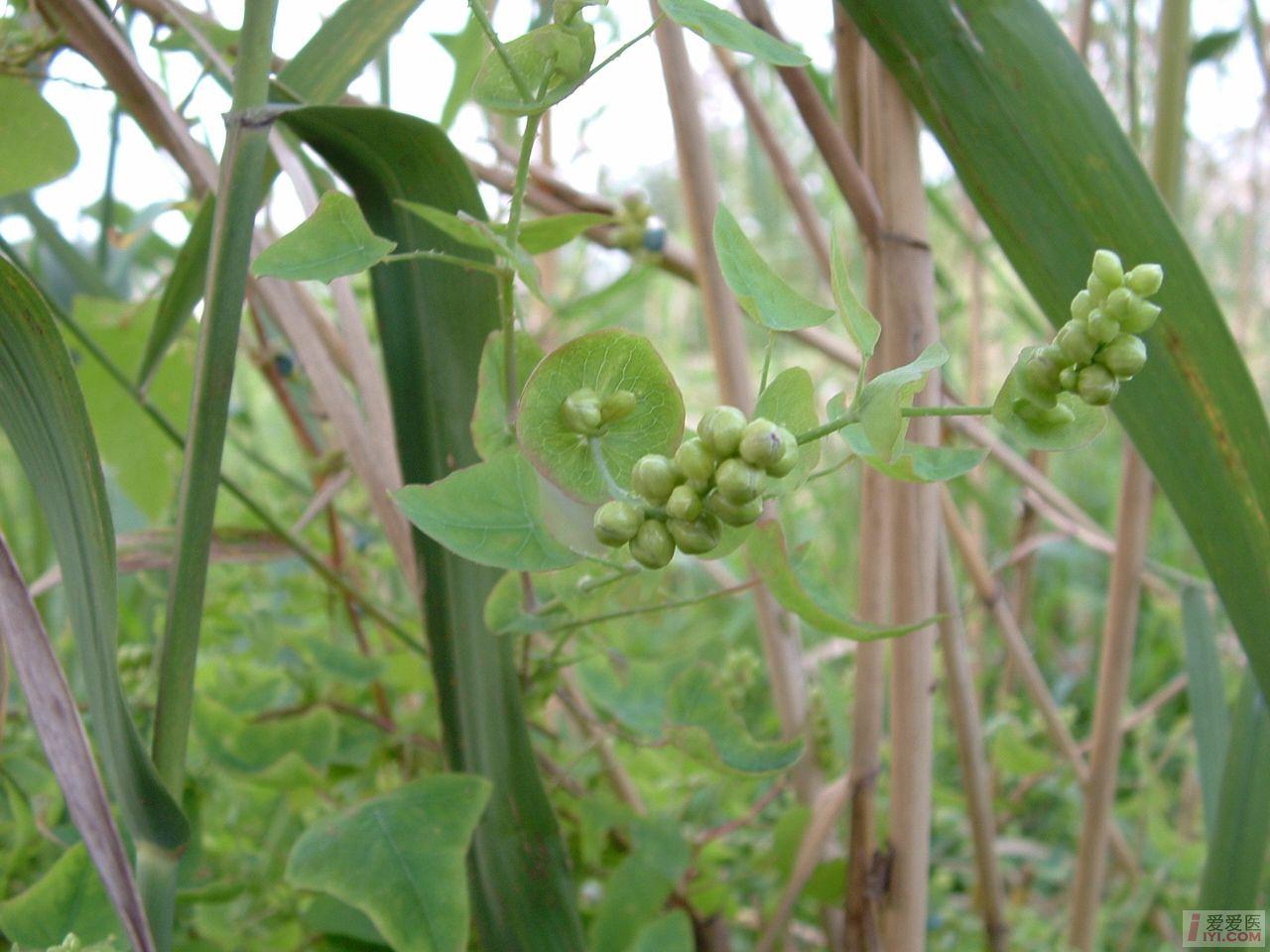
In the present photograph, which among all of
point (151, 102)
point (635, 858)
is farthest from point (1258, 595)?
point (151, 102)

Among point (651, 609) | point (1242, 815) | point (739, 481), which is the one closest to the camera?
point (739, 481)

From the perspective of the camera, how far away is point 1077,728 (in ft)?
4.29

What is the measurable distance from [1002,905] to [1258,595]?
0.96 feet

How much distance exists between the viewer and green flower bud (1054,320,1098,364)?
21 cm

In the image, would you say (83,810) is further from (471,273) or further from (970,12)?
(970,12)

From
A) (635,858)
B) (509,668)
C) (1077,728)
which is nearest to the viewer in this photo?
(509,668)

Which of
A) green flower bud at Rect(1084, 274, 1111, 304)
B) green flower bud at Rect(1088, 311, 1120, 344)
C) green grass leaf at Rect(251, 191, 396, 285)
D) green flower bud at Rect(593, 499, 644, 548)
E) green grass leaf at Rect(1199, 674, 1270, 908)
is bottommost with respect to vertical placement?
green grass leaf at Rect(1199, 674, 1270, 908)

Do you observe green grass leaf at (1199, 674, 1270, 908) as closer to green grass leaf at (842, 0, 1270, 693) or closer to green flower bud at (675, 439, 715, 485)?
green grass leaf at (842, 0, 1270, 693)

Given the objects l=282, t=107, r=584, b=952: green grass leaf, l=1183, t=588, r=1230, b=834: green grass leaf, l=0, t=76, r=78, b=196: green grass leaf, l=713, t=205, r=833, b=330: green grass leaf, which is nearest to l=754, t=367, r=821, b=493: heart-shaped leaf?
l=713, t=205, r=833, b=330: green grass leaf

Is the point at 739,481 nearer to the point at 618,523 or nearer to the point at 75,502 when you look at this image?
the point at 618,523

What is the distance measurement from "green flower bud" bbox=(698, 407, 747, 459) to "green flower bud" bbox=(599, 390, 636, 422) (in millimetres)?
31

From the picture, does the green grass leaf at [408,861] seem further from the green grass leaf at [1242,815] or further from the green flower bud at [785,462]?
the green grass leaf at [1242,815]

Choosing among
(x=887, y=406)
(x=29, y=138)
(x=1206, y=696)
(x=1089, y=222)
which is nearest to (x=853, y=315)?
(x=887, y=406)

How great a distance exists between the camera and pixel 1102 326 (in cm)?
21
